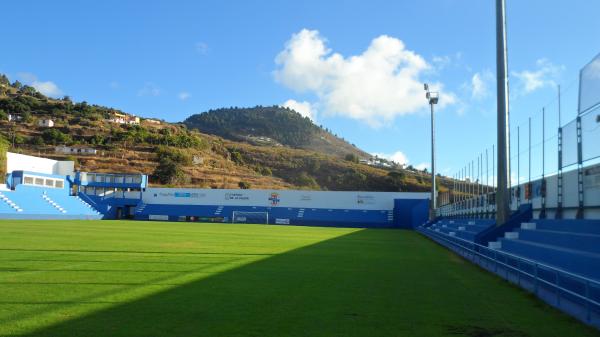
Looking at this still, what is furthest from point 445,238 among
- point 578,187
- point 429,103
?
point 429,103

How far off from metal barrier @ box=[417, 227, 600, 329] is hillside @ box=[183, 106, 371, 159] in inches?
5439

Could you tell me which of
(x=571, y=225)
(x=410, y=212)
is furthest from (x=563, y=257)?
(x=410, y=212)

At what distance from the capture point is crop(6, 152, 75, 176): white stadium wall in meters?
57.4

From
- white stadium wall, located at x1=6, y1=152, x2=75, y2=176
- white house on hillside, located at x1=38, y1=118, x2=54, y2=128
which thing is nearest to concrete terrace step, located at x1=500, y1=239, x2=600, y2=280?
white stadium wall, located at x1=6, y1=152, x2=75, y2=176

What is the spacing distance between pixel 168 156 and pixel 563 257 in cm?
9152

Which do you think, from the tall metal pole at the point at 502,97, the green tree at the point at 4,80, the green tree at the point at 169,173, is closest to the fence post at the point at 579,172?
the tall metal pole at the point at 502,97

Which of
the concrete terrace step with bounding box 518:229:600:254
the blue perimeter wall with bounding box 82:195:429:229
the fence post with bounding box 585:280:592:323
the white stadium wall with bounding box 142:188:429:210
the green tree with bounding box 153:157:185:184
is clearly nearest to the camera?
the fence post with bounding box 585:280:592:323

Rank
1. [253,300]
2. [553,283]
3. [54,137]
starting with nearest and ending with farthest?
[253,300], [553,283], [54,137]

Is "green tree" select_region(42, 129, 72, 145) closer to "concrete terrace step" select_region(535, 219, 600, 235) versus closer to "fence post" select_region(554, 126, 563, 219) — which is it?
"concrete terrace step" select_region(535, 219, 600, 235)

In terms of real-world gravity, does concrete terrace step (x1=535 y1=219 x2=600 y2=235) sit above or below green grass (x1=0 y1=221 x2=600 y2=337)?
above

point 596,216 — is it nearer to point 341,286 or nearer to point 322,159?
point 341,286

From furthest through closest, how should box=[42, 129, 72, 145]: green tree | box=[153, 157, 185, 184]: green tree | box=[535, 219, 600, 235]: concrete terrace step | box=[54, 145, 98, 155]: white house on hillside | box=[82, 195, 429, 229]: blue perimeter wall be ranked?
1. box=[42, 129, 72, 145]: green tree
2. box=[54, 145, 98, 155]: white house on hillside
3. box=[153, 157, 185, 184]: green tree
4. box=[82, 195, 429, 229]: blue perimeter wall
5. box=[535, 219, 600, 235]: concrete terrace step

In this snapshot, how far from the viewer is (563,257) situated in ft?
33.1

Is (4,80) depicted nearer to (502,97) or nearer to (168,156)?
(168,156)
